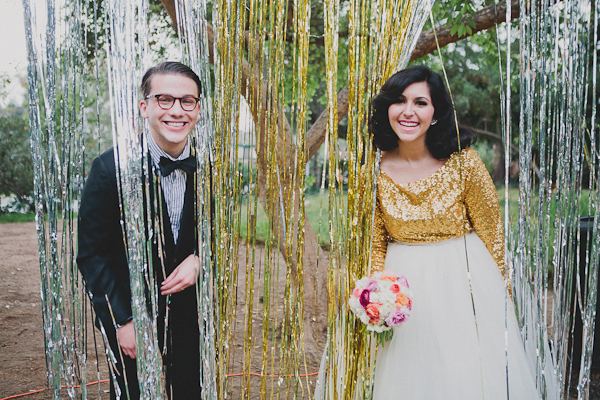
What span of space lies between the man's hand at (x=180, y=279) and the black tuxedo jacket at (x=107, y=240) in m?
0.04

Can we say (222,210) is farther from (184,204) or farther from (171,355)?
(171,355)

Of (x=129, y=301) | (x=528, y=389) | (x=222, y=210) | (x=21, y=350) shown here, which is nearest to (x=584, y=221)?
(x=528, y=389)

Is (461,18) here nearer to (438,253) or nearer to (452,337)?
(438,253)

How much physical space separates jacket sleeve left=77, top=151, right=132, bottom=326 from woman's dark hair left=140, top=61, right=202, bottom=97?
237 millimetres

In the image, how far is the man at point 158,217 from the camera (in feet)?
4.60

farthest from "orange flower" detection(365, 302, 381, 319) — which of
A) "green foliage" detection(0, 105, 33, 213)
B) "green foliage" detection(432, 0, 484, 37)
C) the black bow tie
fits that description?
"green foliage" detection(0, 105, 33, 213)

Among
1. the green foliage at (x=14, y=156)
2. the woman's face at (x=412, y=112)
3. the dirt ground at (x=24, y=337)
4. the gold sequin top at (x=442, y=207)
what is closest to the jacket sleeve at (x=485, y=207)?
the gold sequin top at (x=442, y=207)

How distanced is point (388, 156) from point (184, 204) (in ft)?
2.50

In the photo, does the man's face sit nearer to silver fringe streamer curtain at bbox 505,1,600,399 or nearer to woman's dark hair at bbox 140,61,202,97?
woman's dark hair at bbox 140,61,202,97

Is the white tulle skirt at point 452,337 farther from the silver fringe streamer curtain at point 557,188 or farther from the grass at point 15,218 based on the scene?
the grass at point 15,218

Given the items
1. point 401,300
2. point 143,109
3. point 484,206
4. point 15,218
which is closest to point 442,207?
point 484,206

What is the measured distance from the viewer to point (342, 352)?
1.54 metres

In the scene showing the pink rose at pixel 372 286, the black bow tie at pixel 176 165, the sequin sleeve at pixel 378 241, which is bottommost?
the pink rose at pixel 372 286

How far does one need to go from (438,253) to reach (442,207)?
16cm
